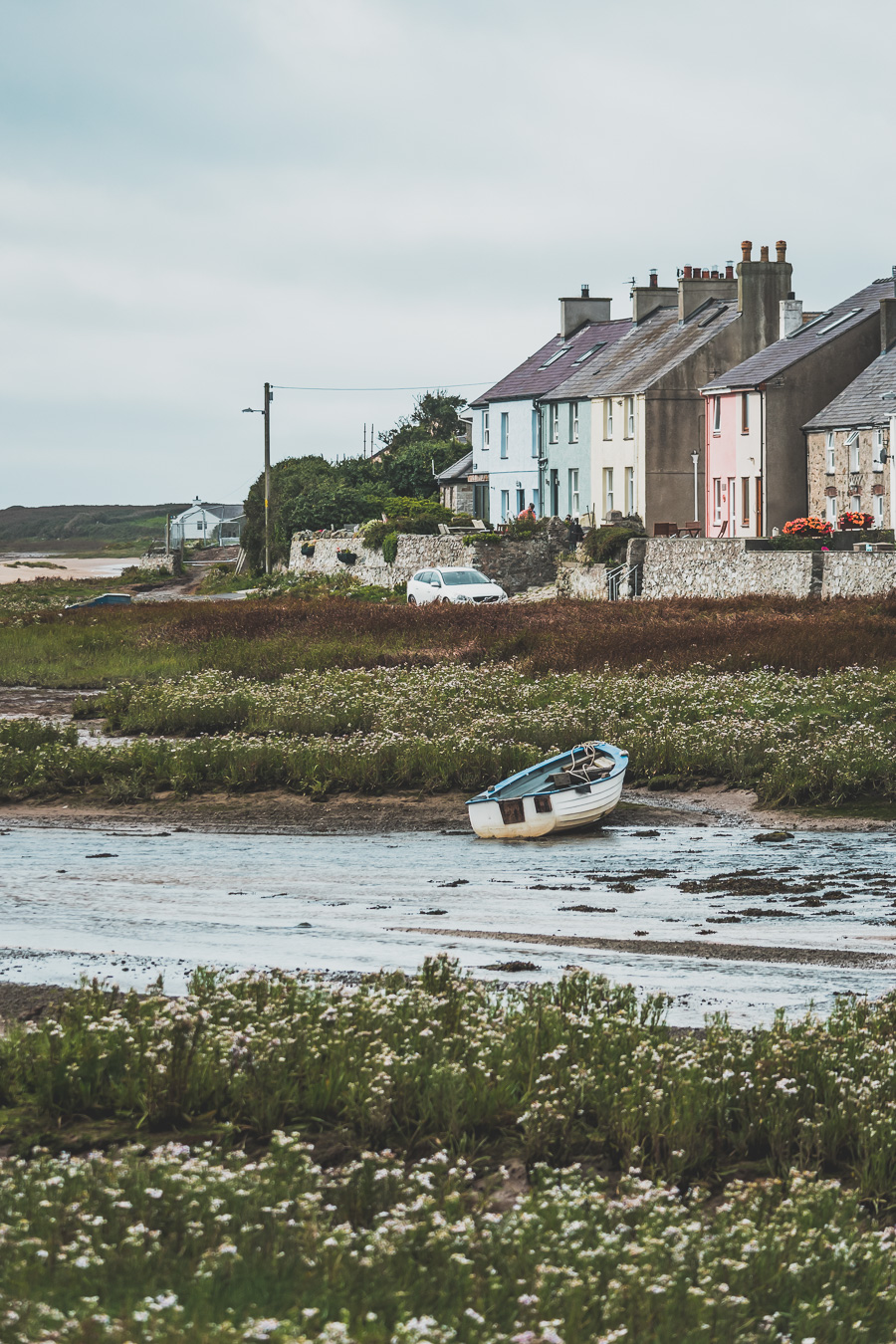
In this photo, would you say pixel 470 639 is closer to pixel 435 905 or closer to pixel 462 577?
pixel 462 577

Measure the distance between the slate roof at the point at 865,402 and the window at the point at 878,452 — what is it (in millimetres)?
404

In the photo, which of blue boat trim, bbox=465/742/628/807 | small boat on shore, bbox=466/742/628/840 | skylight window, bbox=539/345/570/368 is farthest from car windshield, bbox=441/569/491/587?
small boat on shore, bbox=466/742/628/840

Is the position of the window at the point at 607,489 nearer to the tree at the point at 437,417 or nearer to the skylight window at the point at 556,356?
the skylight window at the point at 556,356

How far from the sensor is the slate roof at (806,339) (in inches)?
2158

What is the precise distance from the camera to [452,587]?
47438 millimetres

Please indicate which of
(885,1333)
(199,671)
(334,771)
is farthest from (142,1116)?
(199,671)

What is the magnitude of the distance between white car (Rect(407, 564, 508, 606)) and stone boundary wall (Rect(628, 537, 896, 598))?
4.78 m

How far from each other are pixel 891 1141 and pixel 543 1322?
8.52ft

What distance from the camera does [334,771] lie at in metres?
19.9

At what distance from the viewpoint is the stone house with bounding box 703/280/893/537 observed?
54531mm

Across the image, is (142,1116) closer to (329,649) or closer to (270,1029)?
(270,1029)

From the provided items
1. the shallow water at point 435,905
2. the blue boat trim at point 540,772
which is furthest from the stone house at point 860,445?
the shallow water at point 435,905

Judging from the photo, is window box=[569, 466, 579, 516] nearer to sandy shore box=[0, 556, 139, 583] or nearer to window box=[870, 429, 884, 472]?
window box=[870, 429, 884, 472]

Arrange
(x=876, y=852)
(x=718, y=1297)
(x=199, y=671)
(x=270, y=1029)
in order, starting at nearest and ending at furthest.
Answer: (x=718, y=1297), (x=270, y=1029), (x=876, y=852), (x=199, y=671)
